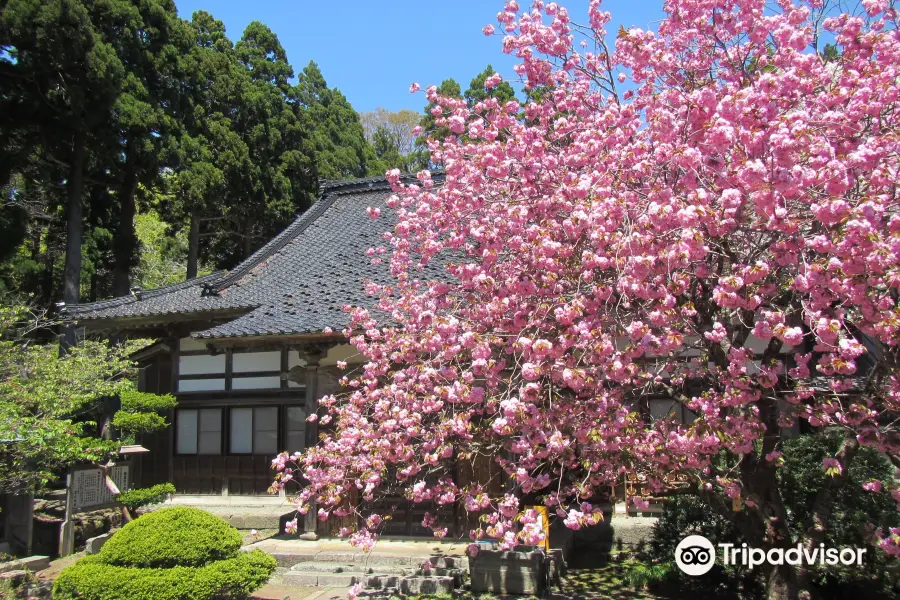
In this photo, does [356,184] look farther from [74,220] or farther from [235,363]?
[74,220]

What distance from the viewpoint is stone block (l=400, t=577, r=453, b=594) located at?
26.5 feet

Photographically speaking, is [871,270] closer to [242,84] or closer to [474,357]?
[474,357]

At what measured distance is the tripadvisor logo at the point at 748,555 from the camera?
5.34m

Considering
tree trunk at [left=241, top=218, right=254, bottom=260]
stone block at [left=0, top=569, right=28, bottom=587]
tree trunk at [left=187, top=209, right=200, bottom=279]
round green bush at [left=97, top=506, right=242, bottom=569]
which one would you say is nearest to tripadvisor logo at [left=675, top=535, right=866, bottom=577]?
round green bush at [left=97, top=506, right=242, bottom=569]

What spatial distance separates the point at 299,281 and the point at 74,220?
25.3 feet

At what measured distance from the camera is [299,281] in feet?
40.2

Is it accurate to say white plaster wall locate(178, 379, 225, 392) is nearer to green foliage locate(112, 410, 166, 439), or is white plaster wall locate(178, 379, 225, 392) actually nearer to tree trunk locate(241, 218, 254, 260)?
green foliage locate(112, 410, 166, 439)

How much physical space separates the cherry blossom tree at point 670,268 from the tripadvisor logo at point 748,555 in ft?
0.36

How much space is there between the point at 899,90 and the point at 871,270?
158 cm

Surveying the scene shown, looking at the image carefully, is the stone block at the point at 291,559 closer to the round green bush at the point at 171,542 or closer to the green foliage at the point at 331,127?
the round green bush at the point at 171,542

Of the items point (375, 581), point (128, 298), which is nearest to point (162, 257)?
point (128, 298)

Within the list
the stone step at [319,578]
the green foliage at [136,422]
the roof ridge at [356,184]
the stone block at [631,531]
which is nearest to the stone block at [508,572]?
the stone step at [319,578]

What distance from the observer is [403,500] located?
32.3 ft

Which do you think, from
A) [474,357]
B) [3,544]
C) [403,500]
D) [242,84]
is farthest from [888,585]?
[242,84]
